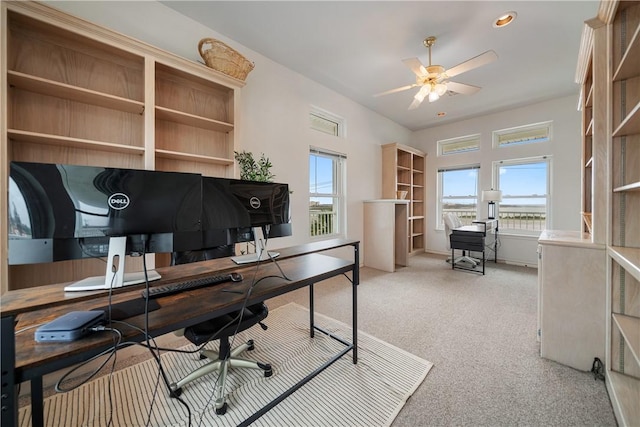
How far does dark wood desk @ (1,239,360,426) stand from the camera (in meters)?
0.66

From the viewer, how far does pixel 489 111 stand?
4.70 m

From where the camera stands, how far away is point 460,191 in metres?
5.36

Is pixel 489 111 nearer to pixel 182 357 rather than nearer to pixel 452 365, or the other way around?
pixel 452 365

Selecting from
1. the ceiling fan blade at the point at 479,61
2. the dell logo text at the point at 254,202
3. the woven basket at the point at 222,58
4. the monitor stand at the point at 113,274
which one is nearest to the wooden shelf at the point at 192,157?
the woven basket at the point at 222,58

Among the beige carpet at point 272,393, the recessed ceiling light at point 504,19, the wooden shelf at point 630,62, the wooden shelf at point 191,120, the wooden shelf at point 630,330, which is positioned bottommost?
the beige carpet at point 272,393

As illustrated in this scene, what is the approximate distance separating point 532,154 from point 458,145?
1338mm

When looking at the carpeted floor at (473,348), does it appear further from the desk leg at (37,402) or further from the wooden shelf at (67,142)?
the wooden shelf at (67,142)

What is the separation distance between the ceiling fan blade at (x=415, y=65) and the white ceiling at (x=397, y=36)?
1.46ft

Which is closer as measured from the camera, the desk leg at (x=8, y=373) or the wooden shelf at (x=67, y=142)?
the desk leg at (x=8, y=373)

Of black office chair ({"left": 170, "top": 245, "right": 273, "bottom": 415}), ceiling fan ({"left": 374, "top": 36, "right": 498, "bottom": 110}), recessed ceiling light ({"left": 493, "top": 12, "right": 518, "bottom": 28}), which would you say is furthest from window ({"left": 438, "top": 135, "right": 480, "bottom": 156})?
black office chair ({"left": 170, "top": 245, "right": 273, "bottom": 415})

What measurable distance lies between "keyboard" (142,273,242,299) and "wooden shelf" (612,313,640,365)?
6.70 ft

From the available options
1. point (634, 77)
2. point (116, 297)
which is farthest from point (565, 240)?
point (116, 297)

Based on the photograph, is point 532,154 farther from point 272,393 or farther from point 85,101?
point 85,101

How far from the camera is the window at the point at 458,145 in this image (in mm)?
5141
